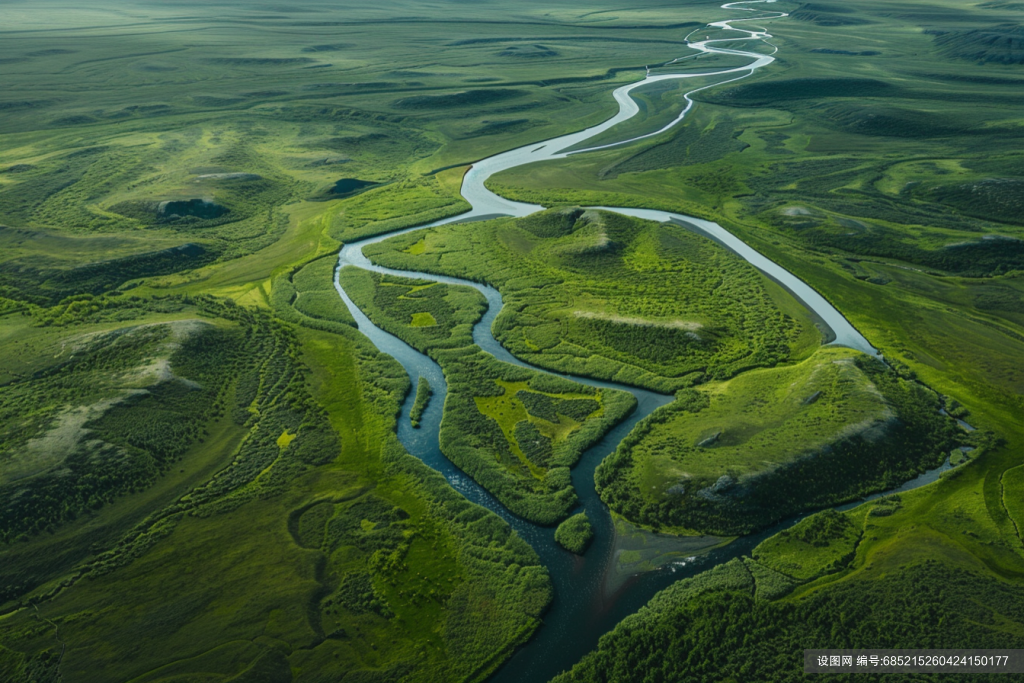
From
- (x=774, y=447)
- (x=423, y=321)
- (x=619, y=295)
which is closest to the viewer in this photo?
(x=774, y=447)

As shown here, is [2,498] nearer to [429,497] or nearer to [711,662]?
[429,497]

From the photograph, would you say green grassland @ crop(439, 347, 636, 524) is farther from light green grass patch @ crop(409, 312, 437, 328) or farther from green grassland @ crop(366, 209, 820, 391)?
light green grass patch @ crop(409, 312, 437, 328)

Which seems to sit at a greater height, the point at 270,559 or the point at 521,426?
the point at 521,426

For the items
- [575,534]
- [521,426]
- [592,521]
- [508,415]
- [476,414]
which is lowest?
[592,521]

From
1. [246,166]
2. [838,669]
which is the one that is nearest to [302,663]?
[838,669]

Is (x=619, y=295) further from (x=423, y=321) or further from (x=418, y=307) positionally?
(x=418, y=307)

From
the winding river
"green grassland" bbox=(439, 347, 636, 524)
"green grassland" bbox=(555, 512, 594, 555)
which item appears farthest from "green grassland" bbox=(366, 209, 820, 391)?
"green grassland" bbox=(555, 512, 594, 555)

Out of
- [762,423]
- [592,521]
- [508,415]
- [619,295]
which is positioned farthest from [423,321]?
[762,423]
